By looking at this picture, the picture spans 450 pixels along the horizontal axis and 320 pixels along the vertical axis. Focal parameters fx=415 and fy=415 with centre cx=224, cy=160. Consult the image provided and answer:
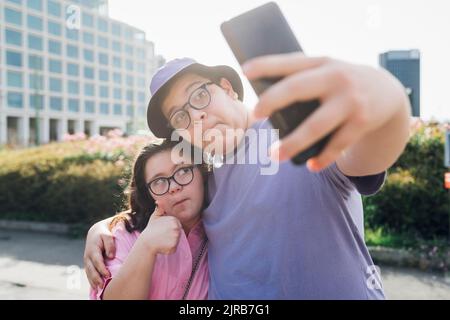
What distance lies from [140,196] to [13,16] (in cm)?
4965

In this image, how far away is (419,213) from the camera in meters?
5.37

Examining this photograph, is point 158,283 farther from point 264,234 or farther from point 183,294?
point 264,234

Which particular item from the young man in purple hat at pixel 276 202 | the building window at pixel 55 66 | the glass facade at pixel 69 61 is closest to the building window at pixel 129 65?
the glass facade at pixel 69 61

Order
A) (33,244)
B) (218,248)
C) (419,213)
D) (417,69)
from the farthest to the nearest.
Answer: (417,69), (33,244), (419,213), (218,248)

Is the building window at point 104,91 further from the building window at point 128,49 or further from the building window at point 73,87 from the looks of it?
the building window at point 128,49

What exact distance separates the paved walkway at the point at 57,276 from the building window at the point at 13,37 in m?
43.9

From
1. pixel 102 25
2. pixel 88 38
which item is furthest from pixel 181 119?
pixel 102 25

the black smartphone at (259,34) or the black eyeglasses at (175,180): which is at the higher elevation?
the black smartphone at (259,34)

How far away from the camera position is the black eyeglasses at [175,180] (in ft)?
3.83

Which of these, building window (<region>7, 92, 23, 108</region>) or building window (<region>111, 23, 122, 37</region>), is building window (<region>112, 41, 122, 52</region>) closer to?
building window (<region>111, 23, 122, 37</region>)

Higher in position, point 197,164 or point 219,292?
point 197,164

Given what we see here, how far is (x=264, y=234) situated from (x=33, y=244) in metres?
6.36
